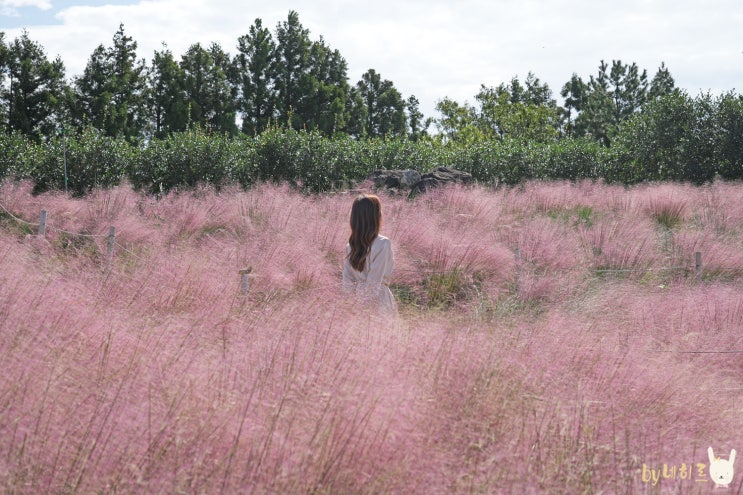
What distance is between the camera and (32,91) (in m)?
29.2

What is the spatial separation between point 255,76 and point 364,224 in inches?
1347

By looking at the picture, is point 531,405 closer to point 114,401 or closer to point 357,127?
point 114,401

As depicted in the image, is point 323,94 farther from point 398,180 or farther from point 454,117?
point 398,180

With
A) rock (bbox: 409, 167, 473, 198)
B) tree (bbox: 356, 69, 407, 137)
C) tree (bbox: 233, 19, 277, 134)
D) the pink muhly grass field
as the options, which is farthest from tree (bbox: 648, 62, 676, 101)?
the pink muhly grass field

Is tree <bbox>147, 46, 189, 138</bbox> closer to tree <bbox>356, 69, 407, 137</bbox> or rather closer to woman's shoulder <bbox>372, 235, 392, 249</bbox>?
tree <bbox>356, 69, 407, 137</bbox>

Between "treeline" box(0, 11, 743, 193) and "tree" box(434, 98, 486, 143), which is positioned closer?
"treeline" box(0, 11, 743, 193)

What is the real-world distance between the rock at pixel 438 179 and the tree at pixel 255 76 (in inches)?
871

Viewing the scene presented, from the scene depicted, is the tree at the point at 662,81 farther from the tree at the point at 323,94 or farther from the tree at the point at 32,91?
the tree at the point at 32,91

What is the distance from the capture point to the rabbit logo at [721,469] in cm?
333

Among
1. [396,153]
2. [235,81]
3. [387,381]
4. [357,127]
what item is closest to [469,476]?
[387,381]

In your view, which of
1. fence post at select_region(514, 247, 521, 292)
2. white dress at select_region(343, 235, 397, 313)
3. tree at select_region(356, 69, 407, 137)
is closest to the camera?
white dress at select_region(343, 235, 397, 313)

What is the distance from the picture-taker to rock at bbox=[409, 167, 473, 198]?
49.7 feet

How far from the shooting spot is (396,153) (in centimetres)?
1984

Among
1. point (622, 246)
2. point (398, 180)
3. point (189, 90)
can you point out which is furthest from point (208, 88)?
point (622, 246)
